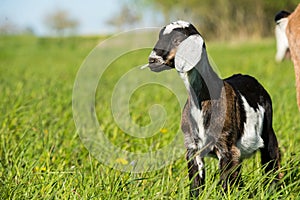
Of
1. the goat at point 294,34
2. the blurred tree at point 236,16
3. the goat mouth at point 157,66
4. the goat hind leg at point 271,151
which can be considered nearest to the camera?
the goat mouth at point 157,66

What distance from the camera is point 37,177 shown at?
122 inches

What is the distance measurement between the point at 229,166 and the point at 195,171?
199 millimetres

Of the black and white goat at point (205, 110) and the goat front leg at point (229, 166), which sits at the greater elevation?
the black and white goat at point (205, 110)

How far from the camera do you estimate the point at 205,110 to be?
2859mm

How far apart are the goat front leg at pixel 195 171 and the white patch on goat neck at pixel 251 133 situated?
9.5 inches

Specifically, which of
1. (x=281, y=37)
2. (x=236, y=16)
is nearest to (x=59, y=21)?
(x=236, y=16)

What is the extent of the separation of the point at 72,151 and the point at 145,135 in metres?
0.87

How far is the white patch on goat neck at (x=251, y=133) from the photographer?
2967 millimetres

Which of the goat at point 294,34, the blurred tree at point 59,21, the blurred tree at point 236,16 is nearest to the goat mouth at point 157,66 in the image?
the goat at point 294,34

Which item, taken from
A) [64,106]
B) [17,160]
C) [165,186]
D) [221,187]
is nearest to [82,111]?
[64,106]

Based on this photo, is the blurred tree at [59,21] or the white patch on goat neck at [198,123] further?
the blurred tree at [59,21]

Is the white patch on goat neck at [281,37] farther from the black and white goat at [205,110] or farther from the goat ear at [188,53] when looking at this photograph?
the goat ear at [188,53]

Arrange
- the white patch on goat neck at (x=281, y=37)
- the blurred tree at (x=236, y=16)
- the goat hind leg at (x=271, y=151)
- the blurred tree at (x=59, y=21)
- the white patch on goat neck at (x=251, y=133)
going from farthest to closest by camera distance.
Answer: the blurred tree at (x=59, y=21) → the blurred tree at (x=236, y=16) → the white patch on goat neck at (x=281, y=37) → the goat hind leg at (x=271, y=151) → the white patch on goat neck at (x=251, y=133)

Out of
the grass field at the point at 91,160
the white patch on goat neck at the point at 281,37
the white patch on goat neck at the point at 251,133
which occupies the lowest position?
the grass field at the point at 91,160
